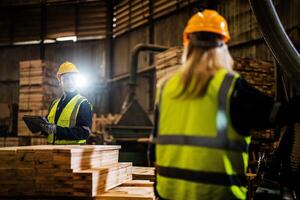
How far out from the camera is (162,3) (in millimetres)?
15930

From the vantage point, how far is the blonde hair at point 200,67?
2.16m

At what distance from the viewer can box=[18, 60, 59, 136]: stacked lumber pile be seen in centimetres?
1410

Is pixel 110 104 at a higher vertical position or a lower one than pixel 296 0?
lower

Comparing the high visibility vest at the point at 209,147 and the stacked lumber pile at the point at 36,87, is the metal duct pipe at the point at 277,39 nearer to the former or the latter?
the high visibility vest at the point at 209,147

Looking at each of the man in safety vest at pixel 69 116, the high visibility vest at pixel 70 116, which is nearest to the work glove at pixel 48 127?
the man in safety vest at pixel 69 116

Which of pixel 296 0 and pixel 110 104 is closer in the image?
pixel 296 0

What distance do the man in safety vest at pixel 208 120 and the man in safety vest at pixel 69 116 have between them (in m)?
3.00

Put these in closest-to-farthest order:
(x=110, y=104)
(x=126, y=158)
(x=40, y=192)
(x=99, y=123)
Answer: (x=40, y=192)
(x=126, y=158)
(x=99, y=123)
(x=110, y=104)

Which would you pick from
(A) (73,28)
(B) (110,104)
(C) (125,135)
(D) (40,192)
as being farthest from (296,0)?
(A) (73,28)

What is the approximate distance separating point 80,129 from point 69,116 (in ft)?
0.82

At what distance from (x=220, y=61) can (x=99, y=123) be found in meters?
12.1

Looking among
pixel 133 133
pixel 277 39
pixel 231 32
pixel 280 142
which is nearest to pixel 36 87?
pixel 133 133

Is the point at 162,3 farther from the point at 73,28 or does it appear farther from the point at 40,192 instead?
the point at 40,192

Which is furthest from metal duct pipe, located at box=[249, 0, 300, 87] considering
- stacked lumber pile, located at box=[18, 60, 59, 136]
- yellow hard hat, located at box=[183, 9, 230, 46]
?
stacked lumber pile, located at box=[18, 60, 59, 136]
